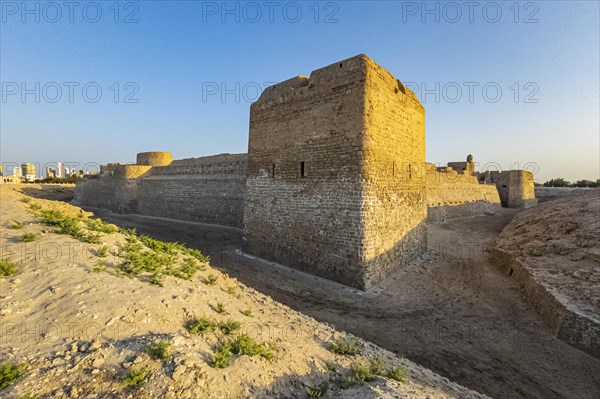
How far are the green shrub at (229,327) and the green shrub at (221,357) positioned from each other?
17.1 inches

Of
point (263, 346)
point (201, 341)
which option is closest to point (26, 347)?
point (201, 341)

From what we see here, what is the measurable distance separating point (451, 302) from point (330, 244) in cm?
384

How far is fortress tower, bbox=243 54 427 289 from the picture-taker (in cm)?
816

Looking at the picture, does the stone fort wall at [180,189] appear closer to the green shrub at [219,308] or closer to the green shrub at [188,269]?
the green shrub at [188,269]

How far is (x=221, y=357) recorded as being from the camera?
129 inches

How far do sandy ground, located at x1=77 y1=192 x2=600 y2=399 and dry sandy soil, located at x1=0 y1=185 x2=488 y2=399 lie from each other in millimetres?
1005

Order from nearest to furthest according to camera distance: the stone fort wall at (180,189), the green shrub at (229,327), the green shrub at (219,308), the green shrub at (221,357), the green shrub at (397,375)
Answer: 1. the green shrub at (221,357)
2. the green shrub at (397,375)
3. the green shrub at (229,327)
4. the green shrub at (219,308)
5. the stone fort wall at (180,189)

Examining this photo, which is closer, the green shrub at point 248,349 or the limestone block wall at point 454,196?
the green shrub at point 248,349

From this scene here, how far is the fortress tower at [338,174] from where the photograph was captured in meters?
8.16

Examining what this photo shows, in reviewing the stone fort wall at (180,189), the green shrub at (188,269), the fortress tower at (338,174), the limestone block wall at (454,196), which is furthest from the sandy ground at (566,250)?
the stone fort wall at (180,189)

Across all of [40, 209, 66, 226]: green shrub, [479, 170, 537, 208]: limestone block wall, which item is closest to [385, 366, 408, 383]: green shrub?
[40, 209, 66, 226]: green shrub

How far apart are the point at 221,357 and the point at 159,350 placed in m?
0.70

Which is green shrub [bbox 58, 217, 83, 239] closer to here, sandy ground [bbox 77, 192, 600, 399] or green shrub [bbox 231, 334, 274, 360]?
sandy ground [bbox 77, 192, 600, 399]

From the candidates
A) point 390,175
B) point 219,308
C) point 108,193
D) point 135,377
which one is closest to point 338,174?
point 390,175
